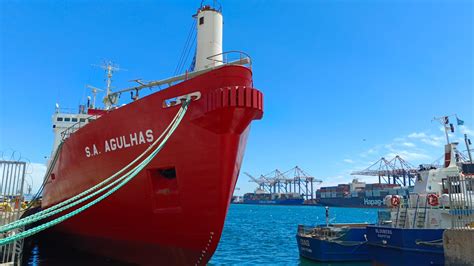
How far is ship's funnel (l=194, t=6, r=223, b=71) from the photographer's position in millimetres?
11352

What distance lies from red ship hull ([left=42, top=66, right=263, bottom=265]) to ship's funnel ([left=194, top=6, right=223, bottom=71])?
2.03 meters

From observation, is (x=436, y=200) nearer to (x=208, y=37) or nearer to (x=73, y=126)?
(x=208, y=37)

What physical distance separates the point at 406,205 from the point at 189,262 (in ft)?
37.2

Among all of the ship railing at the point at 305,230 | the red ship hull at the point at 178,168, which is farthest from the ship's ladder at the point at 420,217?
the red ship hull at the point at 178,168

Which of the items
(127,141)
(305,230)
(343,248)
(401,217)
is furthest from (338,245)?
(127,141)

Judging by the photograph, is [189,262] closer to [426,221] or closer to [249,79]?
[249,79]

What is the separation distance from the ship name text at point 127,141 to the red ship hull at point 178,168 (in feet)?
0.10

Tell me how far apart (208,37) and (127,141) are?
4181mm

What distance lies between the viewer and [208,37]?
11.4 m

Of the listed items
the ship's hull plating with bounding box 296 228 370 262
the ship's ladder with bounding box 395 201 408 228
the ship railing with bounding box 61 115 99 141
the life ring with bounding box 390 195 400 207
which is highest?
the ship railing with bounding box 61 115 99 141

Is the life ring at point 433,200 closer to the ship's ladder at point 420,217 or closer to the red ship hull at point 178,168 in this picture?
the ship's ladder at point 420,217

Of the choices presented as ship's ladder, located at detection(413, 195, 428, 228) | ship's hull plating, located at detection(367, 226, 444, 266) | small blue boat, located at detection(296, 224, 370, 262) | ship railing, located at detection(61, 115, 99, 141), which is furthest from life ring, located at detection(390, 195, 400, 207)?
ship railing, located at detection(61, 115, 99, 141)

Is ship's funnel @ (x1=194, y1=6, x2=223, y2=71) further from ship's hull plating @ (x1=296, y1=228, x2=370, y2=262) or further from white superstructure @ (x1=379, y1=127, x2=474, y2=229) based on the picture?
ship's hull plating @ (x1=296, y1=228, x2=370, y2=262)

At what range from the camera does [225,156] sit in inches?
349
